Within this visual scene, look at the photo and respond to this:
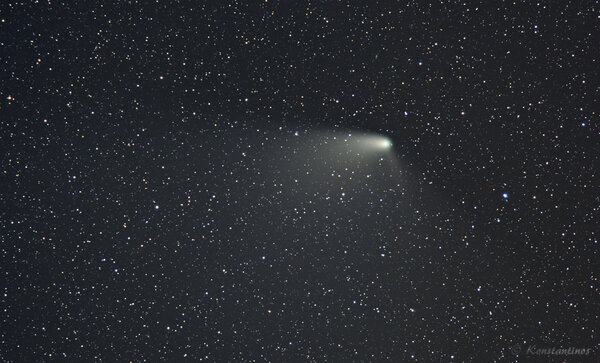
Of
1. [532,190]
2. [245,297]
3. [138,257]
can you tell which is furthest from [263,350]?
[532,190]

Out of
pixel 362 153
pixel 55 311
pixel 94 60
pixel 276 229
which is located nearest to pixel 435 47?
pixel 362 153

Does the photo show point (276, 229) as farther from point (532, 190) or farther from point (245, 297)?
point (532, 190)

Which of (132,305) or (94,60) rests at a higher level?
(94,60)

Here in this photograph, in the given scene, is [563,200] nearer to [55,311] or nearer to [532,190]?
[532,190]

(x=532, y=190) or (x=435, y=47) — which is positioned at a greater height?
(x=435, y=47)

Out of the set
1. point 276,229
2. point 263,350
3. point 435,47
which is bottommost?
point 263,350

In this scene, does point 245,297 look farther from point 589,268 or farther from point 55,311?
point 589,268
